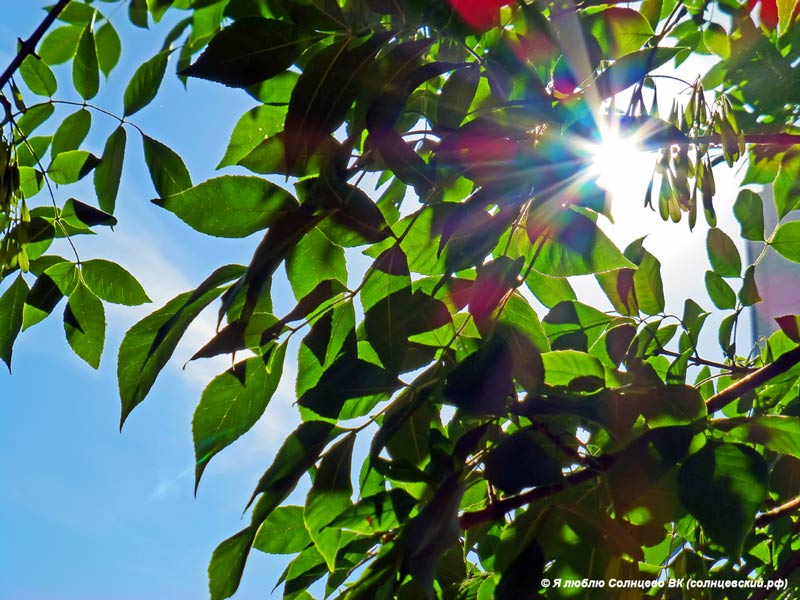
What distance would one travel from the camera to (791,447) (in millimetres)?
460

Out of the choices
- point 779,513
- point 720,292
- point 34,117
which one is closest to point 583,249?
point 779,513

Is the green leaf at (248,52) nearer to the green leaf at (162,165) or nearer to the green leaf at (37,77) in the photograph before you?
the green leaf at (162,165)

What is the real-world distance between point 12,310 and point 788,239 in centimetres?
82

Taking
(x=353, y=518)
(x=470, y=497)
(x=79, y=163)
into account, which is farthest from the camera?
(x=79, y=163)

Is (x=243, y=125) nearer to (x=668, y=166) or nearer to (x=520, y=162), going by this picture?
(x=520, y=162)

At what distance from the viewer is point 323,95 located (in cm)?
39

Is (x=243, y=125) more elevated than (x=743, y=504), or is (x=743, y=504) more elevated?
(x=243, y=125)

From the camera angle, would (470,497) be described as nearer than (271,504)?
No

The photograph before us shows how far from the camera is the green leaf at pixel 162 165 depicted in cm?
69

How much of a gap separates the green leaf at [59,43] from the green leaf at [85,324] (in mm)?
346

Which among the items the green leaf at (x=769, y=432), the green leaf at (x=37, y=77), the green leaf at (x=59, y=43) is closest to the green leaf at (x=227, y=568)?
the green leaf at (x=769, y=432)

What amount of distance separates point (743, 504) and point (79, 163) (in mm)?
666

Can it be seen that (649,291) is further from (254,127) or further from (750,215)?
(254,127)

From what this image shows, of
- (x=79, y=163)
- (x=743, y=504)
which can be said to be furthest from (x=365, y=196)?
(x=79, y=163)
